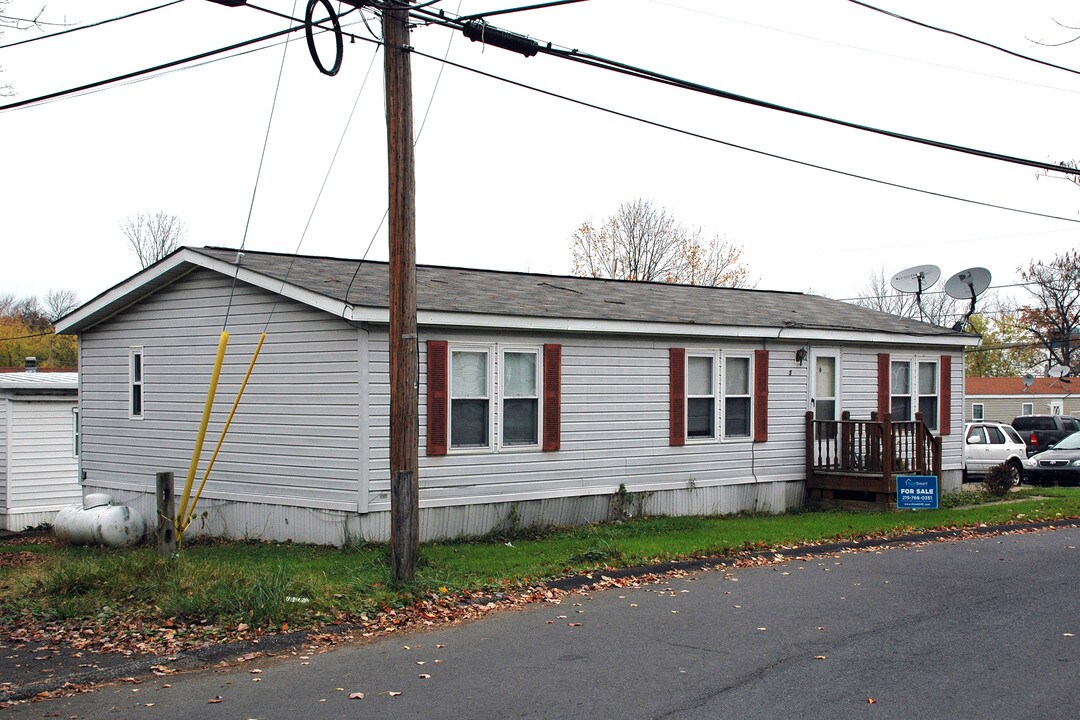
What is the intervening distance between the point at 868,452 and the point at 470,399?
8.02 metres

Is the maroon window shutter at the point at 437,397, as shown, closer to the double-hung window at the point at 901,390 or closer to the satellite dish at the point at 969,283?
the double-hung window at the point at 901,390

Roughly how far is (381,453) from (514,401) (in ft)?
7.88

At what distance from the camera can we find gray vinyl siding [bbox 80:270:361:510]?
47.1ft

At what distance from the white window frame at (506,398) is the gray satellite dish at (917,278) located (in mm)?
10558

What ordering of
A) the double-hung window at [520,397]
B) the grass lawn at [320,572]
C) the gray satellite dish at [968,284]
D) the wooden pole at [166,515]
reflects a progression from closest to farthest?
the grass lawn at [320,572]
the wooden pole at [166,515]
the double-hung window at [520,397]
the gray satellite dish at [968,284]

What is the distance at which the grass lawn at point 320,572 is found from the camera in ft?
30.3

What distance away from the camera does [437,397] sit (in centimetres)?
1458

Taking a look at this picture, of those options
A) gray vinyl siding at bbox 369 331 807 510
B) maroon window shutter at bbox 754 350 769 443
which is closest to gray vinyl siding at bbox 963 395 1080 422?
gray vinyl siding at bbox 369 331 807 510

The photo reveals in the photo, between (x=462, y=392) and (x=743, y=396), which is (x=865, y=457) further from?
(x=462, y=392)

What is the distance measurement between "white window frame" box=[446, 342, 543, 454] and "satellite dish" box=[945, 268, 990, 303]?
450 inches

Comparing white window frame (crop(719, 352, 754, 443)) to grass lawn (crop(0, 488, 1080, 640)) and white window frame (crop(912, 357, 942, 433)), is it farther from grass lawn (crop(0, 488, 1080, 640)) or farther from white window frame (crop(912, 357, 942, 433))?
white window frame (crop(912, 357, 942, 433))

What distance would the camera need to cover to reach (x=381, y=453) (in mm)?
14125

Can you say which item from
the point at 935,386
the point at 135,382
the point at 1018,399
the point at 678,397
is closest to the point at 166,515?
the point at 135,382

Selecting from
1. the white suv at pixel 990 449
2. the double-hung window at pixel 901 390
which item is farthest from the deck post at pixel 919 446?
the white suv at pixel 990 449
